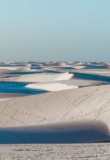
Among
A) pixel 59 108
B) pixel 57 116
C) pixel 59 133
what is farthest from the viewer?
pixel 59 108

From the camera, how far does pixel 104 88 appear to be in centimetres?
1548

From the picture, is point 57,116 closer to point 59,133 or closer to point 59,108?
point 59,108

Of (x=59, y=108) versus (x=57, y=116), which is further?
(x=59, y=108)

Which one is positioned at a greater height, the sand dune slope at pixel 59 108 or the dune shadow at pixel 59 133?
the sand dune slope at pixel 59 108

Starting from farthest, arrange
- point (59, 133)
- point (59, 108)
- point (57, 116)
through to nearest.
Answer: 1. point (59, 108)
2. point (57, 116)
3. point (59, 133)

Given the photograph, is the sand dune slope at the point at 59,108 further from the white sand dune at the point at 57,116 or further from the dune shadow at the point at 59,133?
the dune shadow at the point at 59,133

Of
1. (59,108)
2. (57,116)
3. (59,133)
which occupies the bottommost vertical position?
(59,133)

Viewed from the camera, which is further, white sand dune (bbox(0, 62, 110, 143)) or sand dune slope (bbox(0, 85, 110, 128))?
sand dune slope (bbox(0, 85, 110, 128))

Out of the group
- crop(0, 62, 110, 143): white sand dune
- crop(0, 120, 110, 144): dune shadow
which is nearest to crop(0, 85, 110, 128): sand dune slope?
crop(0, 62, 110, 143): white sand dune

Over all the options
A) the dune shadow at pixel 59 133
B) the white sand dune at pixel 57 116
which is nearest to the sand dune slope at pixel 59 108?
the white sand dune at pixel 57 116

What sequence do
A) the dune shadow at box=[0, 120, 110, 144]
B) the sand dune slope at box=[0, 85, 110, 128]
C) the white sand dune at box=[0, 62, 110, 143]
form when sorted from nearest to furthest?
1. the dune shadow at box=[0, 120, 110, 144]
2. the white sand dune at box=[0, 62, 110, 143]
3. the sand dune slope at box=[0, 85, 110, 128]

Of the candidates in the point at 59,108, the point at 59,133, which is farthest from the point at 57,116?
the point at 59,133

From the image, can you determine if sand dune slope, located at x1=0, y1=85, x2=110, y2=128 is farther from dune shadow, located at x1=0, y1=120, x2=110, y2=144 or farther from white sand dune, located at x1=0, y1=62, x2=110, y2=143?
dune shadow, located at x1=0, y1=120, x2=110, y2=144

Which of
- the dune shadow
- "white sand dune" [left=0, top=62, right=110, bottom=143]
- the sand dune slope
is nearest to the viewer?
the dune shadow
